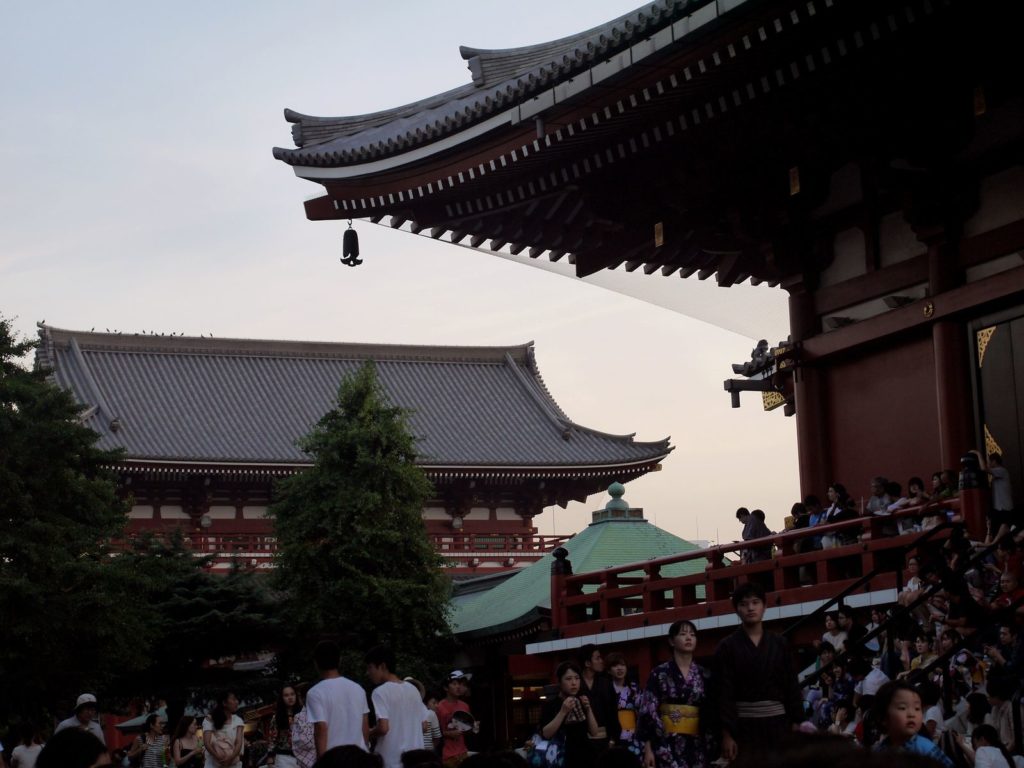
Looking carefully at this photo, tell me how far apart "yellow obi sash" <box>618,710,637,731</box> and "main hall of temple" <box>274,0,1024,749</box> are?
3761 millimetres

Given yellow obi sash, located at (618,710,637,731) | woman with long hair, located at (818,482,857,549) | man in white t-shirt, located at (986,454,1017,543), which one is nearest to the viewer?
yellow obi sash, located at (618,710,637,731)

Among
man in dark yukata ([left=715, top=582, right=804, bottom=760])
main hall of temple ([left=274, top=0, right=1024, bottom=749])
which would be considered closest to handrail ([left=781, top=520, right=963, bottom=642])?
main hall of temple ([left=274, top=0, right=1024, bottom=749])

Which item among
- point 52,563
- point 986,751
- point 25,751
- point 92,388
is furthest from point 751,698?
point 92,388

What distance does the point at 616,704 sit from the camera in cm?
1031

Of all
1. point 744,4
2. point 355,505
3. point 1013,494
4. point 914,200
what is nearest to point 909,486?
point 1013,494

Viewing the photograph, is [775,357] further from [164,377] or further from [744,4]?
Answer: [164,377]

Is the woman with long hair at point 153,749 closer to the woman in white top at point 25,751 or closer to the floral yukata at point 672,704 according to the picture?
the woman in white top at point 25,751

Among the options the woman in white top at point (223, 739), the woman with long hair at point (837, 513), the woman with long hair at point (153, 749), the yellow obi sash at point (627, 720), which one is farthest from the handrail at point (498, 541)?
the yellow obi sash at point (627, 720)

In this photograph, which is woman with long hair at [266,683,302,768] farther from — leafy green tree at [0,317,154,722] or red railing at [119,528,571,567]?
red railing at [119,528,571,567]

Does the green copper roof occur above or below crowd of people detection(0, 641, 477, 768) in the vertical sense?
above

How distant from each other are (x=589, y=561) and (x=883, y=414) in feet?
38.5

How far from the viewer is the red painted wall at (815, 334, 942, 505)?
48.8 feet

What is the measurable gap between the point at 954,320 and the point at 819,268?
7.57 feet

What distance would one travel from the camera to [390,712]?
9.99 metres
